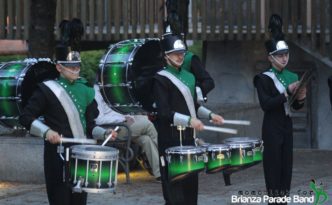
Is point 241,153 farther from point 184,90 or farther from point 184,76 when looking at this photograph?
point 184,76

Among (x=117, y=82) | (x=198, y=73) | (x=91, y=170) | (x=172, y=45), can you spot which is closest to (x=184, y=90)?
(x=172, y=45)

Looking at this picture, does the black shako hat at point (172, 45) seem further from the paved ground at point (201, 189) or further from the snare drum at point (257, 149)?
the paved ground at point (201, 189)

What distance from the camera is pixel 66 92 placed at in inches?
317

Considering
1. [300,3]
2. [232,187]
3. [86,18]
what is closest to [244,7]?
[300,3]

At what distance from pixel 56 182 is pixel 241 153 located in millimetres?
1746

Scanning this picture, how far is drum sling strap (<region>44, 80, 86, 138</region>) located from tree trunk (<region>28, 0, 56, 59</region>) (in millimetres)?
5210

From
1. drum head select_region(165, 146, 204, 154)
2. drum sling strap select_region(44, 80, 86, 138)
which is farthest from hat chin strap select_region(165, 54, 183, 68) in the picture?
drum sling strap select_region(44, 80, 86, 138)

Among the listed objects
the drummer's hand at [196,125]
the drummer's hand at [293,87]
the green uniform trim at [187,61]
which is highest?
the green uniform trim at [187,61]

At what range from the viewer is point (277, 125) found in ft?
29.7

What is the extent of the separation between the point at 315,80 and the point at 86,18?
433 cm

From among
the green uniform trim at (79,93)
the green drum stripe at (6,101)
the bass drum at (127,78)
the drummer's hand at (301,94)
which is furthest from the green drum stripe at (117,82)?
the drummer's hand at (301,94)

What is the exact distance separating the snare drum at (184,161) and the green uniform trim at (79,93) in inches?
33.7

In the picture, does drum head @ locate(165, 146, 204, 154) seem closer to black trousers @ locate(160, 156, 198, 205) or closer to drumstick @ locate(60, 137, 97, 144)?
black trousers @ locate(160, 156, 198, 205)

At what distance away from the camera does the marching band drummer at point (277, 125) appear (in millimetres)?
9023
